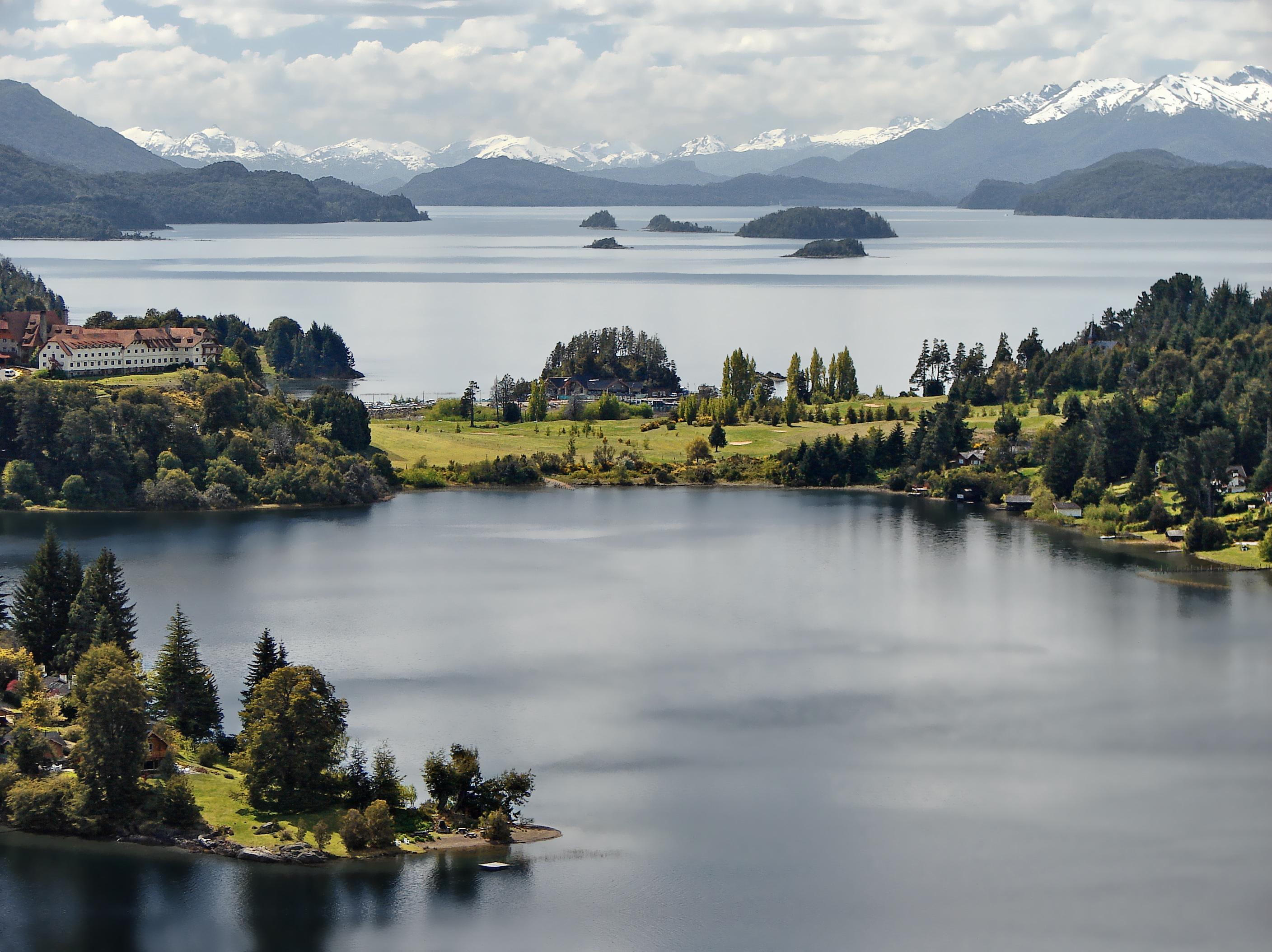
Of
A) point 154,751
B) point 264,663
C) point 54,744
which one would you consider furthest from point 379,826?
point 54,744

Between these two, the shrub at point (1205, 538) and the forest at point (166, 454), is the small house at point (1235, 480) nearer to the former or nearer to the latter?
the shrub at point (1205, 538)

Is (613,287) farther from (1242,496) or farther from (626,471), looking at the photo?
(1242,496)

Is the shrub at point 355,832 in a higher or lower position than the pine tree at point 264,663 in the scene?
lower

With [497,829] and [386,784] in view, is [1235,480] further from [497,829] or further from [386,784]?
[386,784]

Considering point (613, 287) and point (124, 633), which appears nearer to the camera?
point (124, 633)

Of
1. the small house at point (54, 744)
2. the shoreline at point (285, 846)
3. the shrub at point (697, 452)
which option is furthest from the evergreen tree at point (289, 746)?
the shrub at point (697, 452)

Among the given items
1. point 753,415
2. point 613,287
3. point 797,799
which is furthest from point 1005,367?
point 613,287

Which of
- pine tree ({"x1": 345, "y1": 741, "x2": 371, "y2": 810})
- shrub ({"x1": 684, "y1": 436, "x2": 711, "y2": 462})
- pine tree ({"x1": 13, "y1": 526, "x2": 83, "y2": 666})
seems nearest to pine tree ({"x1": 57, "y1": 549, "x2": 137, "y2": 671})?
pine tree ({"x1": 13, "y1": 526, "x2": 83, "y2": 666})

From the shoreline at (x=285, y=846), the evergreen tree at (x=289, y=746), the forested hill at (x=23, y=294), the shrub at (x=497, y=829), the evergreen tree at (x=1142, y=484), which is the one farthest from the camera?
the forested hill at (x=23, y=294)
